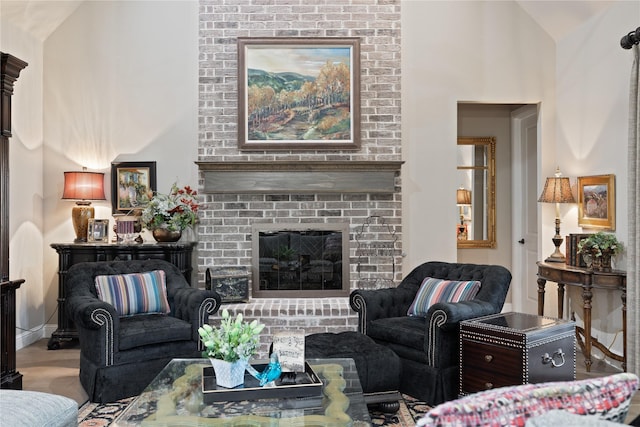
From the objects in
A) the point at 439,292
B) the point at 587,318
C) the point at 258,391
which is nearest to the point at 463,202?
the point at 587,318

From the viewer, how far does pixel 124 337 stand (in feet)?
11.9

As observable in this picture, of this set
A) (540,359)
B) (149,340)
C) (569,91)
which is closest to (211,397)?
(149,340)

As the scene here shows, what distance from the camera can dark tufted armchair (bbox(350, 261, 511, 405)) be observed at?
3512 mm

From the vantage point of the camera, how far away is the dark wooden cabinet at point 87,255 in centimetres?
504

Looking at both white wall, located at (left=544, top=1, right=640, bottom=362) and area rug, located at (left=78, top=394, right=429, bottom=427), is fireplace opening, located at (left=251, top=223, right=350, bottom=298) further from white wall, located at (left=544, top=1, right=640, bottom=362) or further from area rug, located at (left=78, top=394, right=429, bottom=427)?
white wall, located at (left=544, top=1, right=640, bottom=362)

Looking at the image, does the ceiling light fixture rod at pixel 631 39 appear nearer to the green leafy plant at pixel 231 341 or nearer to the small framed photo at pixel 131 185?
the green leafy plant at pixel 231 341

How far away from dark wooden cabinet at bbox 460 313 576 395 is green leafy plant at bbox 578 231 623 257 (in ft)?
3.87

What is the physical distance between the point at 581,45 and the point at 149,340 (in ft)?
15.2

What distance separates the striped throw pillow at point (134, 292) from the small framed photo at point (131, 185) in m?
1.47

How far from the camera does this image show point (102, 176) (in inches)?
213

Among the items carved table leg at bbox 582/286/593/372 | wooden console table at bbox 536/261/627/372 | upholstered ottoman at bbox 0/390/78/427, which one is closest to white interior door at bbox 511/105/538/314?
wooden console table at bbox 536/261/627/372

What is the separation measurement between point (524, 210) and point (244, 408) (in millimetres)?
4986

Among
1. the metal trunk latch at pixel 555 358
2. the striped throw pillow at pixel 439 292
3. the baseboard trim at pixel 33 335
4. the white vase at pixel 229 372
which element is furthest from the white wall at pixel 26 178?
the metal trunk latch at pixel 555 358

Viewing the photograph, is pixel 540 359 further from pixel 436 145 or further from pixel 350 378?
pixel 436 145
